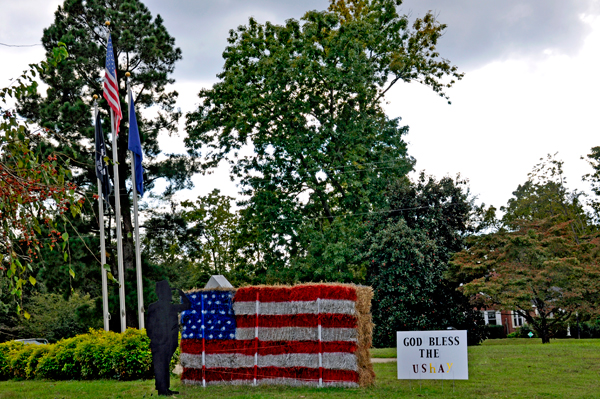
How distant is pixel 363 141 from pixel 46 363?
1696 cm

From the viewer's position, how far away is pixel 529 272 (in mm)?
22234

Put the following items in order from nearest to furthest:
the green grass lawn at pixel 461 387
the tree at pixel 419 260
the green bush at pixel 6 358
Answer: the green grass lawn at pixel 461 387
the green bush at pixel 6 358
the tree at pixel 419 260

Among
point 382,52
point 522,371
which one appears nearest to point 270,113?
→ point 382,52

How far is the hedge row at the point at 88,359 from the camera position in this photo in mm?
14844

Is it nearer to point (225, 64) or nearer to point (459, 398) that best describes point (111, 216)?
point (225, 64)

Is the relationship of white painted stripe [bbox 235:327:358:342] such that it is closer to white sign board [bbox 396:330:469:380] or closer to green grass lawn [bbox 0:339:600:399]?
green grass lawn [bbox 0:339:600:399]

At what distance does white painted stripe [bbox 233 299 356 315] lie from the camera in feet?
39.5

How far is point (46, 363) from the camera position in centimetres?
1625

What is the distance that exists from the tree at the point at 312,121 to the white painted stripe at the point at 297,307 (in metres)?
12.4

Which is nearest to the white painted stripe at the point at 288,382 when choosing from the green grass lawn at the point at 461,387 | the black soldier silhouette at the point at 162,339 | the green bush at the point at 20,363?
the green grass lawn at the point at 461,387

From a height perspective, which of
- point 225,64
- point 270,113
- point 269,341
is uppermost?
point 225,64

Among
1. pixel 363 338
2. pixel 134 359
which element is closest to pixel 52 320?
pixel 134 359

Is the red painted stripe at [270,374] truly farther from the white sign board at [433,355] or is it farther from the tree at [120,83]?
the tree at [120,83]

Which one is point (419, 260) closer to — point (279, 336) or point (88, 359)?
point (279, 336)
